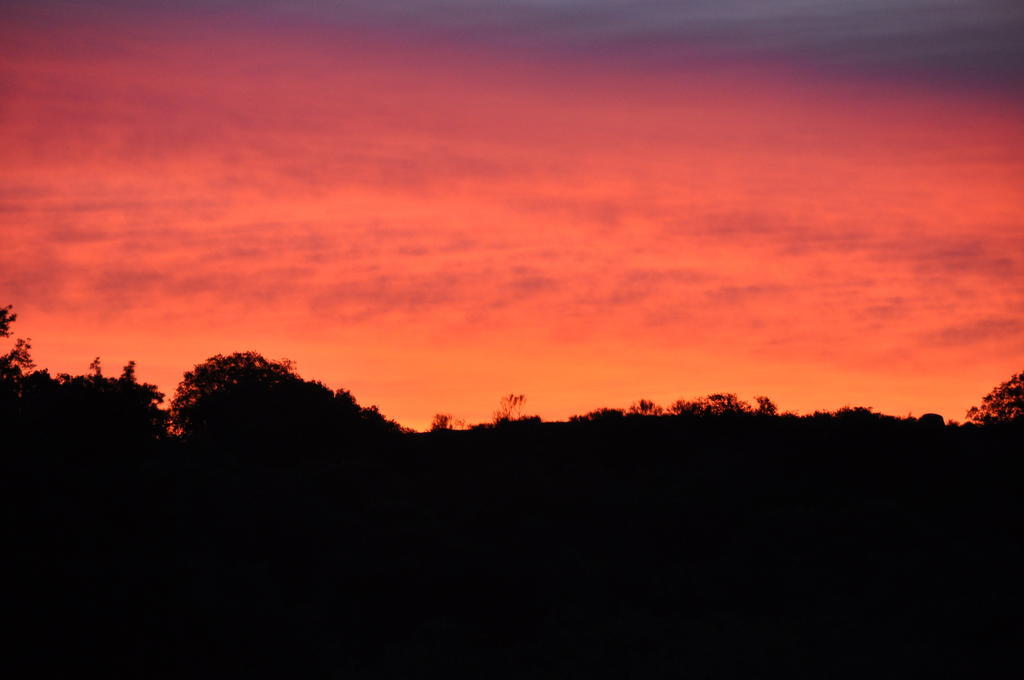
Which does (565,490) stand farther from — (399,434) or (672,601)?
(399,434)

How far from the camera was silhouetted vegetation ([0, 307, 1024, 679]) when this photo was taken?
2098 cm

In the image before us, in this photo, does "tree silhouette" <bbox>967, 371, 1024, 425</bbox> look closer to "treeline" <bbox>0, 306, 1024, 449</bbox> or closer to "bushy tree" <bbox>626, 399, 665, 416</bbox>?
"treeline" <bbox>0, 306, 1024, 449</bbox>

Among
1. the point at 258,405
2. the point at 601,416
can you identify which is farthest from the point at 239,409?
the point at 601,416

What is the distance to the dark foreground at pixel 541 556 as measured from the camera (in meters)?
20.9

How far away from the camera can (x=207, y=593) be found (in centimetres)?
2216

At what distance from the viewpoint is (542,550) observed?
29047mm

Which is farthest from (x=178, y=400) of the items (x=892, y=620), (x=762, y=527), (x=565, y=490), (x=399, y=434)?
(x=892, y=620)

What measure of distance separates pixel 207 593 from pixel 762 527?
1643 cm

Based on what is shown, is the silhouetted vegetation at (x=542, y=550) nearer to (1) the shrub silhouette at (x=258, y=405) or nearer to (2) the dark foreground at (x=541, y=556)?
(2) the dark foreground at (x=541, y=556)

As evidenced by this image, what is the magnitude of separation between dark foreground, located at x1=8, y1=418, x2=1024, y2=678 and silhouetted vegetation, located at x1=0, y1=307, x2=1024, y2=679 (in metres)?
0.07

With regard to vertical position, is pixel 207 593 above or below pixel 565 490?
below

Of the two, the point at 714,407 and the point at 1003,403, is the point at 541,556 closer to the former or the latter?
the point at 714,407

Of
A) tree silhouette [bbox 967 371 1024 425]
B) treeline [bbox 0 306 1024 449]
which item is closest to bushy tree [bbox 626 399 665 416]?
treeline [bbox 0 306 1024 449]

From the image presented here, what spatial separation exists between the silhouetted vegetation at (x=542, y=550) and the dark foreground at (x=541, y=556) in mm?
74
